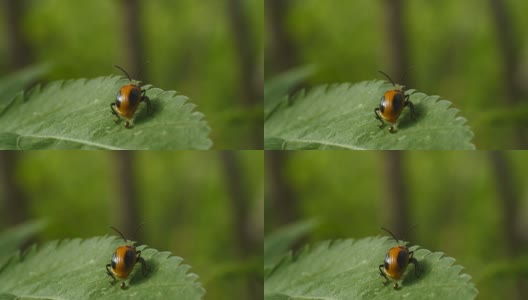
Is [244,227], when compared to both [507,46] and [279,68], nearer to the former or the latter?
[279,68]

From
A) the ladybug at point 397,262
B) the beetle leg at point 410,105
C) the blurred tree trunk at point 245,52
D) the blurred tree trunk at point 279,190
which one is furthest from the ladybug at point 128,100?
the ladybug at point 397,262

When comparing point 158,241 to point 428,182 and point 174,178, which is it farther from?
point 428,182

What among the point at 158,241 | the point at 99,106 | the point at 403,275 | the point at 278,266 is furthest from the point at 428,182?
the point at 99,106

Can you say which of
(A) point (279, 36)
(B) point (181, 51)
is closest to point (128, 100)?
(B) point (181, 51)

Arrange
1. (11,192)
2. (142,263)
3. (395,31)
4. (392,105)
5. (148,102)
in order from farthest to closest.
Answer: (11,192) < (395,31) < (142,263) < (148,102) < (392,105)

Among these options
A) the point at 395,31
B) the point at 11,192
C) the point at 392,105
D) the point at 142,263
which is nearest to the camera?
the point at 392,105
